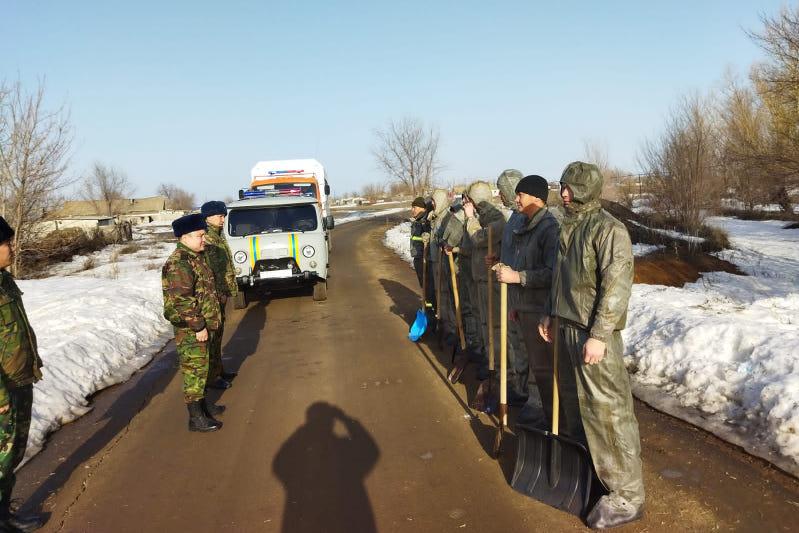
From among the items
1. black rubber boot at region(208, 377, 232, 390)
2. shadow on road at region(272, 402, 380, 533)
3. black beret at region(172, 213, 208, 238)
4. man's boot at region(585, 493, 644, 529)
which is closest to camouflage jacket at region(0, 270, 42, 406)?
black beret at region(172, 213, 208, 238)

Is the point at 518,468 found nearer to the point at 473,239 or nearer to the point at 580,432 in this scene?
the point at 580,432

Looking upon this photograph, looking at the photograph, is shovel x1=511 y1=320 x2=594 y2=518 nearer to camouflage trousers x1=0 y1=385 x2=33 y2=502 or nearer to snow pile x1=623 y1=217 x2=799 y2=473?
snow pile x1=623 y1=217 x2=799 y2=473

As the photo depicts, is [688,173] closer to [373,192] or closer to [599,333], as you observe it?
[599,333]

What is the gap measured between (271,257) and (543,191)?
7.05 m

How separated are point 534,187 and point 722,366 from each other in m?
2.50

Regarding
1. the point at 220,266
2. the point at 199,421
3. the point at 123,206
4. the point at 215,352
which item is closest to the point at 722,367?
the point at 199,421

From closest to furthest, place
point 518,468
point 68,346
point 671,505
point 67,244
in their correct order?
point 671,505 → point 518,468 → point 68,346 → point 67,244

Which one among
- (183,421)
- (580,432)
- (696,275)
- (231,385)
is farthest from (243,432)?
(696,275)

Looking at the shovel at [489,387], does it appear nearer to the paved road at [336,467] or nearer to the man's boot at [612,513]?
the paved road at [336,467]

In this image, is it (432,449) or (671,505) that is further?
(432,449)

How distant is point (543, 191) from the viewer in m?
4.21

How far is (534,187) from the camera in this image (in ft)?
13.8

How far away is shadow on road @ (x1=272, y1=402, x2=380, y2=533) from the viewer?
11.0 ft

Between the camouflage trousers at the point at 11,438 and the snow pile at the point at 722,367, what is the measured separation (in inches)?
194
